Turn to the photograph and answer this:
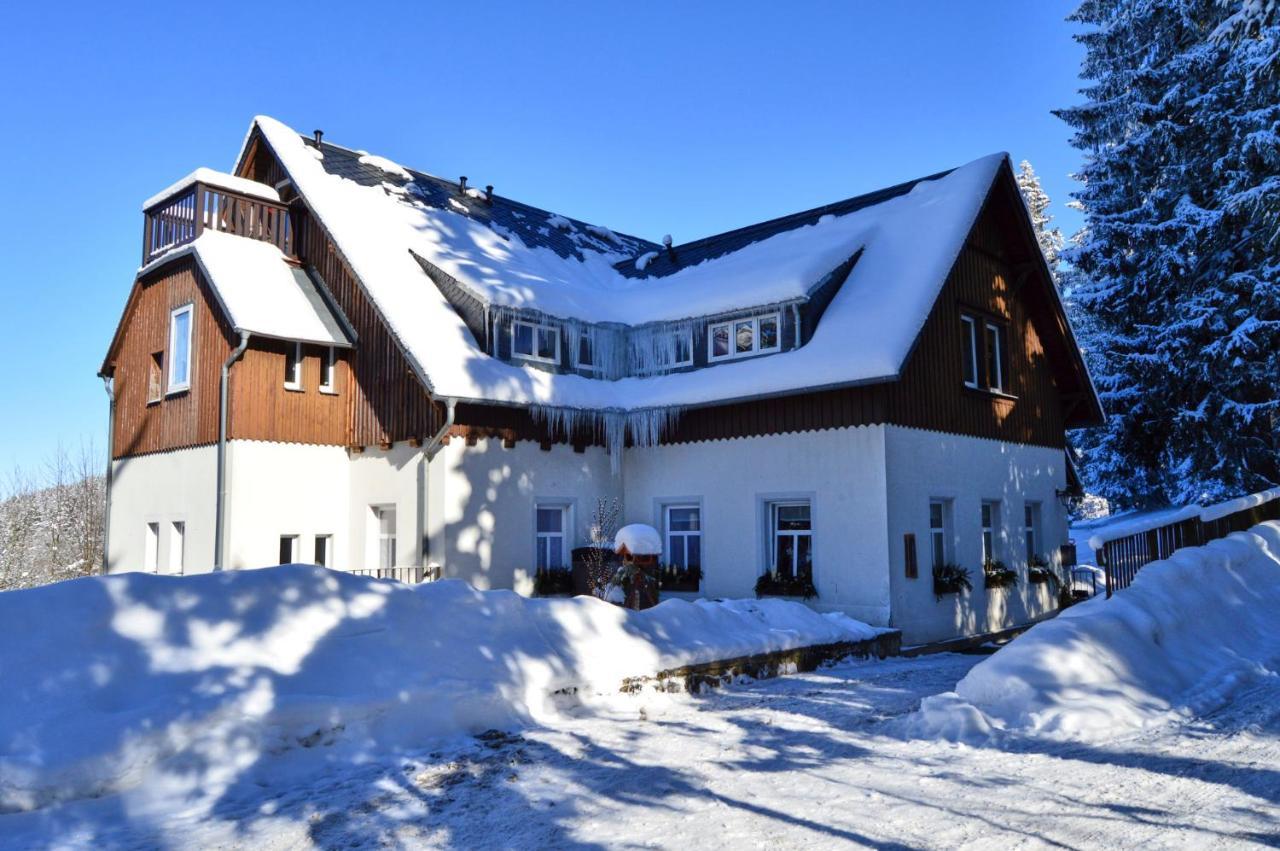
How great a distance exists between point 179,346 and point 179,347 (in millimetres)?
18

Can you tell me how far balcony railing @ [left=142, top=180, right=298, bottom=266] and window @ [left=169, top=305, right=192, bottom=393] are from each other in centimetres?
129

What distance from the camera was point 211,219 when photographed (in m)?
16.3

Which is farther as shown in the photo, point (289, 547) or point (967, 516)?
point (967, 516)

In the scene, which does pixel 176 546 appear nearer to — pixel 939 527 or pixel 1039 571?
pixel 939 527

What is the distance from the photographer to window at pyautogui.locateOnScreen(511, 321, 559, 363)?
16.2m

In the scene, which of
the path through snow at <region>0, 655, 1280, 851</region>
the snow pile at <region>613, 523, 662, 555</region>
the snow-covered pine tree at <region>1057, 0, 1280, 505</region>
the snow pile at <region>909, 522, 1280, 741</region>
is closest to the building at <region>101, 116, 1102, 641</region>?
the snow pile at <region>613, 523, 662, 555</region>

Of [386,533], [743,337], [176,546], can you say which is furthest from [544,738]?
[176,546]

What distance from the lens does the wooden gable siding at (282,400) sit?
1473 centimetres

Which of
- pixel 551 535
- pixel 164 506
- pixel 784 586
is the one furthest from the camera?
pixel 164 506

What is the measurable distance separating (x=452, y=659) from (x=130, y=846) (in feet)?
9.25

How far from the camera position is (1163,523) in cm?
1362

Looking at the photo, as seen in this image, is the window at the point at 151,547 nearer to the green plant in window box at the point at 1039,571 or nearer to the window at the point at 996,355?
the window at the point at 996,355

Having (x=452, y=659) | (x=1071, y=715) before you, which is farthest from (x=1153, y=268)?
(x=452, y=659)

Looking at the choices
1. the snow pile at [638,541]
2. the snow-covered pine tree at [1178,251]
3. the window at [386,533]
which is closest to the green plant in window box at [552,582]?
the snow pile at [638,541]
